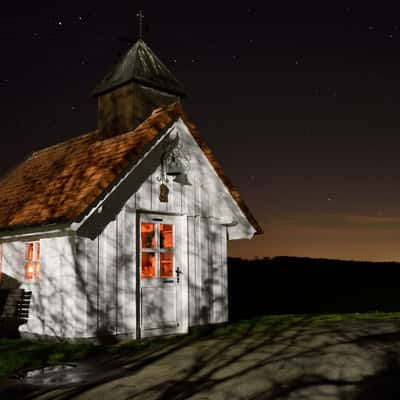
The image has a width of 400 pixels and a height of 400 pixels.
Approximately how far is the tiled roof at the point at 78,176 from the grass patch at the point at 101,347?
236cm

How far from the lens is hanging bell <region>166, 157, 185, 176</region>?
12.1m

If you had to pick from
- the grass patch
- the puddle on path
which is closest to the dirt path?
the puddle on path

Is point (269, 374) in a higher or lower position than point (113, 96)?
lower

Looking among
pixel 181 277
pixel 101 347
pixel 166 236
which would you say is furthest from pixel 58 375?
pixel 166 236

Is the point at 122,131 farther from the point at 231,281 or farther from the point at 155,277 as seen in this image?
the point at 231,281

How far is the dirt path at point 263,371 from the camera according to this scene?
659 cm

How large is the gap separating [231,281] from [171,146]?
55.0 feet

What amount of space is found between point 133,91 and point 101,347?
6.34 metres

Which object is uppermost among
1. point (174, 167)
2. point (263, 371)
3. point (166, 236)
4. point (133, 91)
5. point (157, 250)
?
point (133, 91)

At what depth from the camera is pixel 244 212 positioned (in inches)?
532

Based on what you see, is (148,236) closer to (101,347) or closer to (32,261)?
(101,347)

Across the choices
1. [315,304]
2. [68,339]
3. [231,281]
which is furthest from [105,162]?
[231,281]

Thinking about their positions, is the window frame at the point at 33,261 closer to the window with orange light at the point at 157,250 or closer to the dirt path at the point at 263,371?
the window with orange light at the point at 157,250

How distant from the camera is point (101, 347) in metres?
10.5
